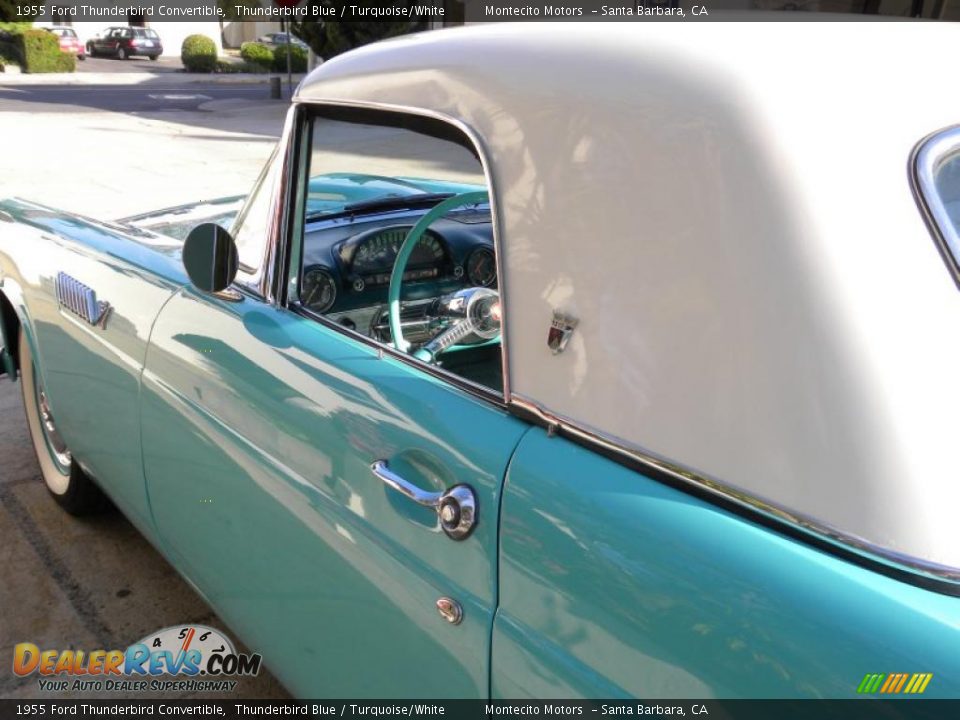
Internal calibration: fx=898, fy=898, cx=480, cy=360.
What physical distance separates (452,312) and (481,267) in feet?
2.12

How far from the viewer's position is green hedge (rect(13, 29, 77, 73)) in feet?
99.7

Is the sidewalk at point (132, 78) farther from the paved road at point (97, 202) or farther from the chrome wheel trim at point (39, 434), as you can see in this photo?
the chrome wheel trim at point (39, 434)

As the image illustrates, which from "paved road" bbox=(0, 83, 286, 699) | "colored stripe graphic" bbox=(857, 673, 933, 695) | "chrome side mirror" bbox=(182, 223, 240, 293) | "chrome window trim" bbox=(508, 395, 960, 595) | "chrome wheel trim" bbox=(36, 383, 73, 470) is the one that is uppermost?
"chrome side mirror" bbox=(182, 223, 240, 293)

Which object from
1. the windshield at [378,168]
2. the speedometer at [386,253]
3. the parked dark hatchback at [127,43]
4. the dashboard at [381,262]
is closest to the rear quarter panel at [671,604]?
the windshield at [378,168]

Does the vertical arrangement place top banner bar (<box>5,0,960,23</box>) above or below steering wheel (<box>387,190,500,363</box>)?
above

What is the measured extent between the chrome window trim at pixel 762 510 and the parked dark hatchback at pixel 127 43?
46097 mm

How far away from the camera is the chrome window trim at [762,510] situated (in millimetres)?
977

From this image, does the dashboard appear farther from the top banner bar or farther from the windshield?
the top banner bar

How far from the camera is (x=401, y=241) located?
285 centimetres

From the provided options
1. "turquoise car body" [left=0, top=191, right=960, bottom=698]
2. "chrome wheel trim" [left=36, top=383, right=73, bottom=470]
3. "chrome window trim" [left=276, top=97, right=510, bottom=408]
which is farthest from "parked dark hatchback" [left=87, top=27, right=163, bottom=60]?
"chrome window trim" [left=276, top=97, right=510, bottom=408]

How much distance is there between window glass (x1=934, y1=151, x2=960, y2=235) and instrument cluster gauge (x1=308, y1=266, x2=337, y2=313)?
1.61 metres

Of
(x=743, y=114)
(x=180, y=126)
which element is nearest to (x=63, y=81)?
(x=180, y=126)

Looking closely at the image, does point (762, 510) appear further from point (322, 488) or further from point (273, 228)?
point (273, 228)

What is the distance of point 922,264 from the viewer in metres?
1.07
